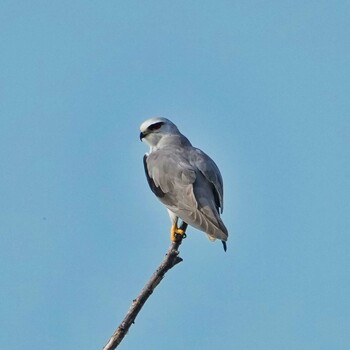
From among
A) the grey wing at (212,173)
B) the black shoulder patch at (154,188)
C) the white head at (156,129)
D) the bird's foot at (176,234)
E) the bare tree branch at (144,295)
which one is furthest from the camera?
the white head at (156,129)

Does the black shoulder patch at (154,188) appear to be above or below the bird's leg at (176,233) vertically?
above

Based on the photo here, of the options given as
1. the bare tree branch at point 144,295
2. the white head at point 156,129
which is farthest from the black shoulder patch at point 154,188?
the bare tree branch at point 144,295

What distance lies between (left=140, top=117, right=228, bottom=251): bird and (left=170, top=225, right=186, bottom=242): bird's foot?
0.07 ft

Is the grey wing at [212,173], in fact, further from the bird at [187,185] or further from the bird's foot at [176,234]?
the bird's foot at [176,234]

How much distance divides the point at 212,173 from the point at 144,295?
→ 3.74m

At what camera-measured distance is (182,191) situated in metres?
8.42

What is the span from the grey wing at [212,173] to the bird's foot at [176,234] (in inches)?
40.7

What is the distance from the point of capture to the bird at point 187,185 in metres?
7.59

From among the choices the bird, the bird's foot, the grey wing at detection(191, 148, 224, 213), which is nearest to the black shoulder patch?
the bird

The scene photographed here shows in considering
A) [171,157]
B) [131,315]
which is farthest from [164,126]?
[131,315]

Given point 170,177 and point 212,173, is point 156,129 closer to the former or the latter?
point 170,177

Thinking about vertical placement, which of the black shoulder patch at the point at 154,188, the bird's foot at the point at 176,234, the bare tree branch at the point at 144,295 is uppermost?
the black shoulder patch at the point at 154,188

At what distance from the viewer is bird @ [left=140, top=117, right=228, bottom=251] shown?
24.9 ft

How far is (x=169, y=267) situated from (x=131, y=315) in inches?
32.2
